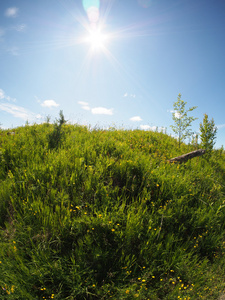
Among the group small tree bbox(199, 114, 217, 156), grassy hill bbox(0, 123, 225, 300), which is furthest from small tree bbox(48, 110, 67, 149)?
small tree bbox(199, 114, 217, 156)

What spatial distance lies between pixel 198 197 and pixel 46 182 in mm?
3778

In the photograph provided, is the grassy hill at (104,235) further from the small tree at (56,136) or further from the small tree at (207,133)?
the small tree at (207,133)

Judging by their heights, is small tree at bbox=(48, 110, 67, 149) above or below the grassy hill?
above

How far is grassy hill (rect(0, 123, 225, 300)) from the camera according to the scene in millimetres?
2104

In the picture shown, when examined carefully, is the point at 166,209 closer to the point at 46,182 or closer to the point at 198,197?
the point at 198,197

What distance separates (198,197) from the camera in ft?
13.1

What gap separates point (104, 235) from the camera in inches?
101

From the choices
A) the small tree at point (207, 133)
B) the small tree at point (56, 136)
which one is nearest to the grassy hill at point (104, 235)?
the small tree at point (56, 136)

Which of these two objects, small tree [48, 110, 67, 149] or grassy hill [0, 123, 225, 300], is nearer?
grassy hill [0, 123, 225, 300]

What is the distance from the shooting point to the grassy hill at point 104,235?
6.90ft

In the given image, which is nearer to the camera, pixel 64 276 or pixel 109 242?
pixel 64 276

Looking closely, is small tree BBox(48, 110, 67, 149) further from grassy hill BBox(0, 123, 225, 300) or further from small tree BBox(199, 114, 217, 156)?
small tree BBox(199, 114, 217, 156)

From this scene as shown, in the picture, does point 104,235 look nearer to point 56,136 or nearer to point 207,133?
point 56,136

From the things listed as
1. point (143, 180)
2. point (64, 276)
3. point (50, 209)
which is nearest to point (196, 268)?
point (143, 180)
